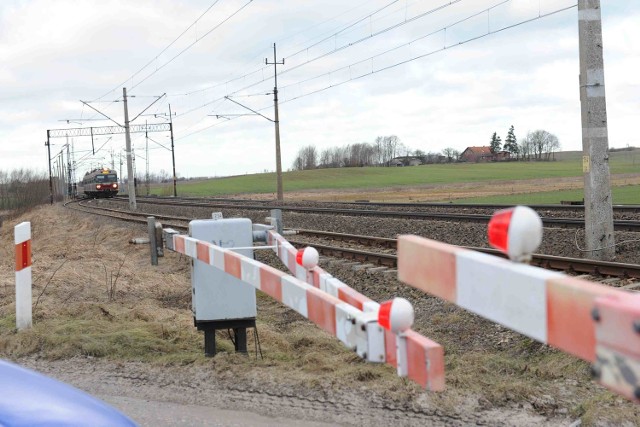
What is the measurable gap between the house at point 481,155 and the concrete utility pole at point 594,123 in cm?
13738

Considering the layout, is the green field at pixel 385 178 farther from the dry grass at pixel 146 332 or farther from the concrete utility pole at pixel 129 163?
the dry grass at pixel 146 332

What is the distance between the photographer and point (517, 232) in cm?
167

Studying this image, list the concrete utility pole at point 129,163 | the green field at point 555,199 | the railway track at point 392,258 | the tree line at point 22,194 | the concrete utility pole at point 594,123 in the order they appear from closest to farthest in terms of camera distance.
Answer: the railway track at point 392,258
the concrete utility pole at point 594,123
the green field at point 555,199
the concrete utility pole at point 129,163
the tree line at point 22,194

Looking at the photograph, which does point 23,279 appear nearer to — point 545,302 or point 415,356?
point 415,356

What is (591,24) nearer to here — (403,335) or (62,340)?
(62,340)

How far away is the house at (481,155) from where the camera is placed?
500ft

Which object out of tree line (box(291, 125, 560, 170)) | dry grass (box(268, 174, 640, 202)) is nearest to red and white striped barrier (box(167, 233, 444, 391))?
dry grass (box(268, 174, 640, 202))

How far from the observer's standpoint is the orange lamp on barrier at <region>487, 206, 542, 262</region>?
167 cm

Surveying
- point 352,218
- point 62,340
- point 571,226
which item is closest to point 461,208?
point 352,218

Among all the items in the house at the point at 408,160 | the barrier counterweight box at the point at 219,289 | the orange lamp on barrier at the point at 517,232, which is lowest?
the barrier counterweight box at the point at 219,289

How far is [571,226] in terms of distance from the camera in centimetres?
1552

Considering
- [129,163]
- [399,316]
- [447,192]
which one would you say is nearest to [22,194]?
[129,163]

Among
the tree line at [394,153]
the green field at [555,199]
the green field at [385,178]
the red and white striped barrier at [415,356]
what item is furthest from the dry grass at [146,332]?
the tree line at [394,153]

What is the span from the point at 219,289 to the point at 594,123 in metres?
8.23
